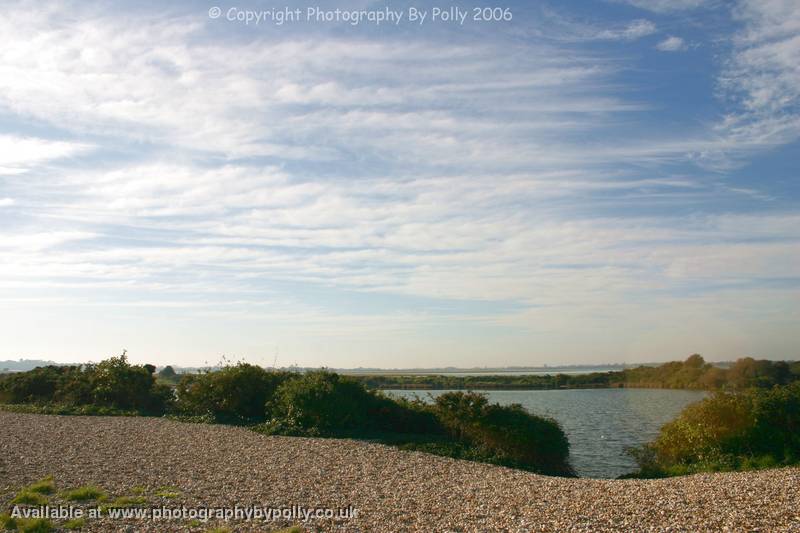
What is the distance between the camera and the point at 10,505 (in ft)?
29.8

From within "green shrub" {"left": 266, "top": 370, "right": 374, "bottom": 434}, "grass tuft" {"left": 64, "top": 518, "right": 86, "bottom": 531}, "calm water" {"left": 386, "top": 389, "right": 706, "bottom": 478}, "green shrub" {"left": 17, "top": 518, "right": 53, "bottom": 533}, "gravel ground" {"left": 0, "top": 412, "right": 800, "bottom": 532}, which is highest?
"green shrub" {"left": 266, "top": 370, "right": 374, "bottom": 434}

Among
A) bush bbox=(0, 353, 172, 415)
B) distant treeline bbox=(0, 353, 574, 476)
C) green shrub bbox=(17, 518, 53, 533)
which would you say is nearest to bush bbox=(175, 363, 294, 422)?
distant treeline bbox=(0, 353, 574, 476)

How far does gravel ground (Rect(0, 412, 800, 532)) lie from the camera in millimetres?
8758

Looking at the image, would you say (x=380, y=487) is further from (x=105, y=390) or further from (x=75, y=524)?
(x=105, y=390)

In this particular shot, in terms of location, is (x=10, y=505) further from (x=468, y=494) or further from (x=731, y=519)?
(x=731, y=519)

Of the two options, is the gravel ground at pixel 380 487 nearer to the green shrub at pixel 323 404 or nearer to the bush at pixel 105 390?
the green shrub at pixel 323 404

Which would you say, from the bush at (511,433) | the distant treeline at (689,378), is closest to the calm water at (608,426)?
the bush at (511,433)

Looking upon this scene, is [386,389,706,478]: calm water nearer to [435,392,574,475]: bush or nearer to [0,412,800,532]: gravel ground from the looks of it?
[435,392,574,475]: bush

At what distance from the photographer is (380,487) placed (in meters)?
11.6

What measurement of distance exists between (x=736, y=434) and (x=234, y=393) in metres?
16.9

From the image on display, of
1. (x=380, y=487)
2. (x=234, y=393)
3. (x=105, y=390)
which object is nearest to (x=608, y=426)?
(x=234, y=393)

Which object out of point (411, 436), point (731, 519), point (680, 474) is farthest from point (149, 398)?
point (731, 519)

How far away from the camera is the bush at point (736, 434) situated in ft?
45.8

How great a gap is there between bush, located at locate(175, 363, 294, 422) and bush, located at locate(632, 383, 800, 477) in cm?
1385
